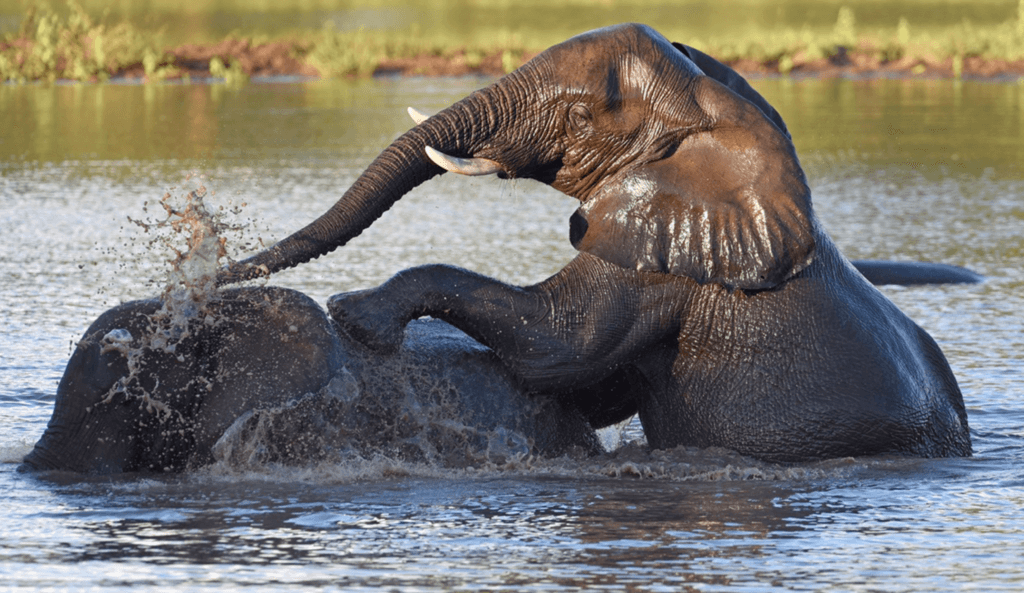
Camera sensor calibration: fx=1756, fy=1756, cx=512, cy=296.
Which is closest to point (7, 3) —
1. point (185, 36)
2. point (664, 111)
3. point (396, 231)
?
point (185, 36)

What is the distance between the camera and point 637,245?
24.6ft

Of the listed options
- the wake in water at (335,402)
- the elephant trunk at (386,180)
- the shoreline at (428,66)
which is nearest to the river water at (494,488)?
the wake in water at (335,402)

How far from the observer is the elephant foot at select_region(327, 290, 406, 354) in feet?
23.8

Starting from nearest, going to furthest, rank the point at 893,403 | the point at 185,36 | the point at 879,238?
the point at 893,403, the point at 879,238, the point at 185,36

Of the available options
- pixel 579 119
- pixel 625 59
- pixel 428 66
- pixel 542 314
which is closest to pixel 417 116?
pixel 579 119

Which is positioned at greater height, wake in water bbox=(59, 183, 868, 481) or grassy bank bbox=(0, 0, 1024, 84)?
grassy bank bbox=(0, 0, 1024, 84)

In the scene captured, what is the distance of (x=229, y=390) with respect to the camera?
7.14 meters

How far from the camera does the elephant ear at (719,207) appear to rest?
24.3 ft

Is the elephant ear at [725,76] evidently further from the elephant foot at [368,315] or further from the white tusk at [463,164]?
the elephant foot at [368,315]

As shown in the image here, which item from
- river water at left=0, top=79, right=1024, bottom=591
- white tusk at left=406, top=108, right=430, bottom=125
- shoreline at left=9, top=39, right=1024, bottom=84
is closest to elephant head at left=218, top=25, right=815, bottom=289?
white tusk at left=406, top=108, right=430, bottom=125

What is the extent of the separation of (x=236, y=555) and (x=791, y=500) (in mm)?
2304

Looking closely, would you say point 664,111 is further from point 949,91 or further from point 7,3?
point 7,3

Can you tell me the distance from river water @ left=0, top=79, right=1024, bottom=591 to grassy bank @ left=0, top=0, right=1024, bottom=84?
61.3 ft

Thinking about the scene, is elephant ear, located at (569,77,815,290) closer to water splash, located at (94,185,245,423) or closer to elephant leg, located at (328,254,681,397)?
elephant leg, located at (328,254,681,397)
